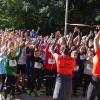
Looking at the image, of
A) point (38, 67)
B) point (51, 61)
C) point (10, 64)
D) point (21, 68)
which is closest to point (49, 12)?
point (21, 68)

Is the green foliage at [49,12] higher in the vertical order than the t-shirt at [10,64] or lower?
higher

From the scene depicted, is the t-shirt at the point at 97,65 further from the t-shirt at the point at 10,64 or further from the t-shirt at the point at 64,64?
the t-shirt at the point at 10,64

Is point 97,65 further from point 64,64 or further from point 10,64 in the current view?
point 10,64

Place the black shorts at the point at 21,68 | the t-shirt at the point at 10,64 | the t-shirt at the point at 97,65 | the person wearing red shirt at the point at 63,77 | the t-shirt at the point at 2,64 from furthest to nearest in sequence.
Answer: the black shorts at the point at 21,68, the t-shirt at the point at 2,64, the t-shirt at the point at 10,64, the person wearing red shirt at the point at 63,77, the t-shirt at the point at 97,65

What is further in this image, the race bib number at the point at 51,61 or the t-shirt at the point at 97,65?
the race bib number at the point at 51,61

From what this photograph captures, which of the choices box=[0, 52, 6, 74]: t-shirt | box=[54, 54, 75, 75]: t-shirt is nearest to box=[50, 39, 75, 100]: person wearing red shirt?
box=[54, 54, 75, 75]: t-shirt

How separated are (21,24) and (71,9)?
502cm

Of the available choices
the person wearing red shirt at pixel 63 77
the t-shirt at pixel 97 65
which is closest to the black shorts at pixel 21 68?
the person wearing red shirt at pixel 63 77

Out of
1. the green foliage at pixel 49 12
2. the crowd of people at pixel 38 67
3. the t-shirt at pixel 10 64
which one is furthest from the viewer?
the green foliage at pixel 49 12

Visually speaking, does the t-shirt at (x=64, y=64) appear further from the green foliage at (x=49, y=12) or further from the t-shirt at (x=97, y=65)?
the green foliage at (x=49, y=12)

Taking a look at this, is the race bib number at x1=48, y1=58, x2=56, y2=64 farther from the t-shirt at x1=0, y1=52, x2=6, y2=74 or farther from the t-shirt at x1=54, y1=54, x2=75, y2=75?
the t-shirt at x1=54, y1=54, x2=75, y2=75

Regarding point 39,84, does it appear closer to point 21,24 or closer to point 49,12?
point 49,12

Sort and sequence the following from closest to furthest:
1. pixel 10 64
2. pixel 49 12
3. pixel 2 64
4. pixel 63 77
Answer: pixel 63 77 → pixel 10 64 → pixel 2 64 → pixel 49 12

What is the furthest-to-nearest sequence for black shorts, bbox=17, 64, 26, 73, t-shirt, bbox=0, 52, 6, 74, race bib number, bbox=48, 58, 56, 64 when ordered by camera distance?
black shorts, bbox=17, 64, 26, 73, race bib number, bbox=48, 58, 56, 64, t-shirt, bbox=0, 52, 6, 74
